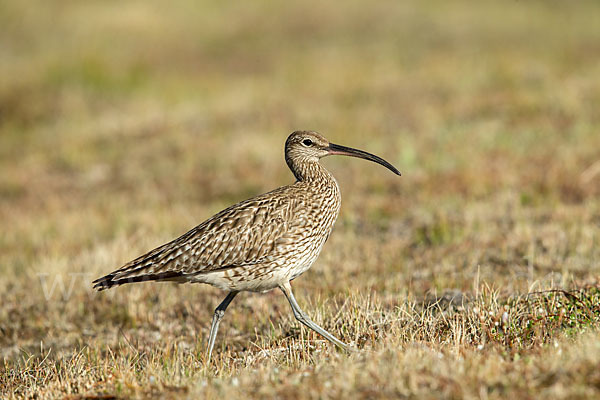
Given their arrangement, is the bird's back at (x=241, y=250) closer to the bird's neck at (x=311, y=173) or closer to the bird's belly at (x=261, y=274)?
the bird's belly at (x=261, y=274)

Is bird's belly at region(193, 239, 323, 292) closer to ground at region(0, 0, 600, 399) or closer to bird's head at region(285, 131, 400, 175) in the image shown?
ground at region(0, 0, 600, 399)

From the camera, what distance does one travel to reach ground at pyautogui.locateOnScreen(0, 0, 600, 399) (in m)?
5.35

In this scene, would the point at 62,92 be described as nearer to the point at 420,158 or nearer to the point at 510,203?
the point at 420,158

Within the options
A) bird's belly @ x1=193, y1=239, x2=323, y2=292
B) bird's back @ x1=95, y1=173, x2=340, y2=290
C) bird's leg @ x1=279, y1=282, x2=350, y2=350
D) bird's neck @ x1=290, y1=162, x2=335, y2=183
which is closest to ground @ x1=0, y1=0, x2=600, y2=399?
bird's leg @ x1=279, y1=282, x2=350, y2=350

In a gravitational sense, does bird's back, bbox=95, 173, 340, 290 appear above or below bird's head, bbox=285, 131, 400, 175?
below

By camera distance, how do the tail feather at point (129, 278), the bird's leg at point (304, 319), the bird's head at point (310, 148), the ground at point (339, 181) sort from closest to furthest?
the ground at point (339, 181) < the bird's leg at point (304, 319) < the tail feather at point (129, 278) < the bird's head at point (310, 148)

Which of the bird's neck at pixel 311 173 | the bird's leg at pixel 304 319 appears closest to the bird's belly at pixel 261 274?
the bird's leg at pixel 304 319

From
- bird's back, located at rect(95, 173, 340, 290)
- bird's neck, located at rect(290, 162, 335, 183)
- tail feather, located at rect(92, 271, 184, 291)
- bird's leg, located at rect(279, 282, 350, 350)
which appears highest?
bird's neck, located at rect(290, 162, 335, 183)

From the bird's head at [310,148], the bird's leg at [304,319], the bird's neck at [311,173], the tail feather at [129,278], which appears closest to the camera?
the bird's leg at [304,319]

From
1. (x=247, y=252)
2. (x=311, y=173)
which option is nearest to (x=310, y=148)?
(x=311, y=173)

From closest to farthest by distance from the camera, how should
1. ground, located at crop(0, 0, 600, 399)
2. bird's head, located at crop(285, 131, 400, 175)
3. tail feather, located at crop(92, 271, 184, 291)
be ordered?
ground, located at crop(0, 0, 600, 399) → tail feather, located at crop(92, 271, 184, 291) → bird's head, located at crop(285, 131, 400, 175)

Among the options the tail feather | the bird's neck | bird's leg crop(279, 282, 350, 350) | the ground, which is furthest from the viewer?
the bird's neck

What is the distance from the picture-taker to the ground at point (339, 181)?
535 centimetres

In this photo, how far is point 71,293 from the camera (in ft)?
29.9
